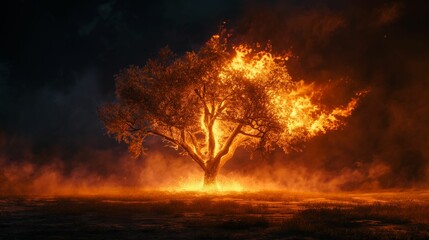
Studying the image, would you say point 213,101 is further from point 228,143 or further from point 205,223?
point 205,223

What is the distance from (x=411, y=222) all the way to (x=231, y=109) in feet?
83.2

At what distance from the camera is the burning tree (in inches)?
1642

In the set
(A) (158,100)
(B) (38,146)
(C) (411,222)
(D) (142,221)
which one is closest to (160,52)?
(A) (158,100)

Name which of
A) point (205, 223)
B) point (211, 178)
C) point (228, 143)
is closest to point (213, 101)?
point (228, 143)

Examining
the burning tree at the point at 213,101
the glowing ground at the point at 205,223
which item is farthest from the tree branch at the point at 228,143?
the glowing ground at the point at 205,223

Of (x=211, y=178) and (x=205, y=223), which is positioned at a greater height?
(x=211, y=178)

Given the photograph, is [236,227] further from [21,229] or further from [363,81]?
[363,81]

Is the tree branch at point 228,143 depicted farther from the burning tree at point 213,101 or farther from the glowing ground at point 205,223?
the glowing ground at point 205,223

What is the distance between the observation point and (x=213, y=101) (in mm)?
43250

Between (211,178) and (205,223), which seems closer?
(205,223)

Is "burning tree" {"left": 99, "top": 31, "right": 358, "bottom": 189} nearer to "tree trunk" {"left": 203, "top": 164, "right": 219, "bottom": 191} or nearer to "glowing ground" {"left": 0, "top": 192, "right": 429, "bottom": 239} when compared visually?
"tree trunk" {"left": 203, "top": 164, "right": 219, "bottom": 191}

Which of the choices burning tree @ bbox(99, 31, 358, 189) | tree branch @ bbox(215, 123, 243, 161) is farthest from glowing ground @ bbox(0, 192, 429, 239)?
tree branch @ bbox(215, 123, 243, 161)

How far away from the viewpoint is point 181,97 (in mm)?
42031

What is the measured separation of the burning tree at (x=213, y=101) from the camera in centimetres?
4172
